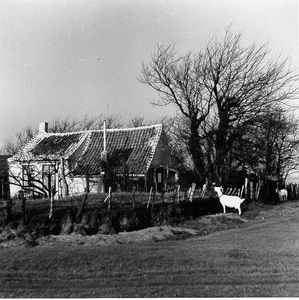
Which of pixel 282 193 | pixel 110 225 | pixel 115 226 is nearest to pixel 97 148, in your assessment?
pixel 115 226

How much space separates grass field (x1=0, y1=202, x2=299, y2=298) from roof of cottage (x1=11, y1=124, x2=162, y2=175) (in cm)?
1669

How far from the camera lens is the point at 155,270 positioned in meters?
8.38

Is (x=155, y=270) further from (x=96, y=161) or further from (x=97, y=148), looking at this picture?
(x=97, y=148)

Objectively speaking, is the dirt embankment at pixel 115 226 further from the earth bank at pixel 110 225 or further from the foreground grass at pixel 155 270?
the foreground grass at pixel 155 270

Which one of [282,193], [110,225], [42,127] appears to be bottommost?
[282,193]

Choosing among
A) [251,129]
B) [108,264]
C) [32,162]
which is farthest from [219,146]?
[108,264]

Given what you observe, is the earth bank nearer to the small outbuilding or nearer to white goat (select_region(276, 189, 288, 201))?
the small outbuilding

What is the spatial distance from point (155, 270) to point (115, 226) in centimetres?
636

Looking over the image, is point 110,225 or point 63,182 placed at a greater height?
point 63,182

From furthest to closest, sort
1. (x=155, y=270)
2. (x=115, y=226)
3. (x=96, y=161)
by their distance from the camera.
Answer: (x=96, y=161), (x=115, y=226), (x=155, y=270)

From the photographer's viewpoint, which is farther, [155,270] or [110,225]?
[110,225]

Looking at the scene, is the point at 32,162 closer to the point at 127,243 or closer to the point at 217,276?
the point at 127,243

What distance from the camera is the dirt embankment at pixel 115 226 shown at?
468 inches

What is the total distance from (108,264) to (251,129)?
24.2 meters
